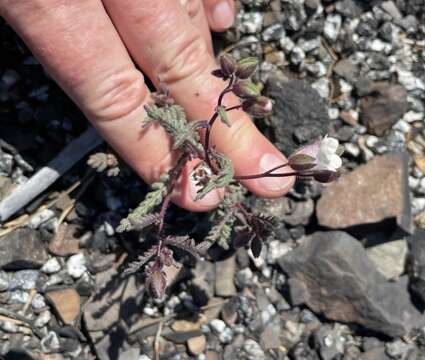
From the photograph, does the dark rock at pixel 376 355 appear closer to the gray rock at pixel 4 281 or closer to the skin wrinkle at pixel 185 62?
the skin wrinkle at pixel 185 62

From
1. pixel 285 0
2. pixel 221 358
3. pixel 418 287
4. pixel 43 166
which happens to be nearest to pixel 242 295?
pixel 221 358

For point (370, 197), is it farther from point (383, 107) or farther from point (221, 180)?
point (221, 180)

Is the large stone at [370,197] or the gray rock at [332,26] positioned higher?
the gray rock at [332,26]

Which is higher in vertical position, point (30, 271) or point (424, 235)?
point (30, 271)

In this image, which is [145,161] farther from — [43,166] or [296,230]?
[296,230]

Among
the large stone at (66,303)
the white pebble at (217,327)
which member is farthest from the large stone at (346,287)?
the large stone at (66,303)

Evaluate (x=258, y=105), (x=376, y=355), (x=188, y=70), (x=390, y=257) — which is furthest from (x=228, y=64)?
(x=376, y=355)

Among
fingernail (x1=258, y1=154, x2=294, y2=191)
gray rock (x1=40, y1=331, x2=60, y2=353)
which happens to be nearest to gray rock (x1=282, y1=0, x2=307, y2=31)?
fingernail (x1=258, y1=154, x2=294, y2=191)
